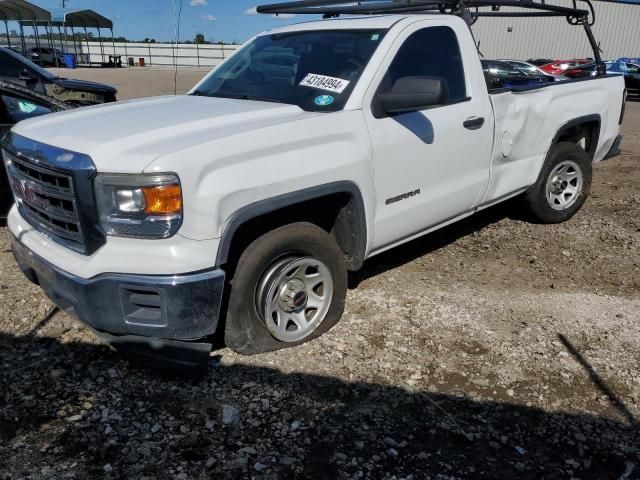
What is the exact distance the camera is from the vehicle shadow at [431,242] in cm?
477

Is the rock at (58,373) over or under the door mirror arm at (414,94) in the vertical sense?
under

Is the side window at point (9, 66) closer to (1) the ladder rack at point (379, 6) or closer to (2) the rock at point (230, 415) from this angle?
(1) the ladder rack at point (379, 6)

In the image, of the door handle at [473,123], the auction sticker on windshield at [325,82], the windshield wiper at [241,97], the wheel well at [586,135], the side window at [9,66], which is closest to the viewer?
the auction sticker on windshield at [325,82]

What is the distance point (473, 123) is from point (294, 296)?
1.91m

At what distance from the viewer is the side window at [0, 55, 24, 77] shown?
30.0ft

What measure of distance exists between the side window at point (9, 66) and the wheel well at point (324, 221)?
779 centimetres

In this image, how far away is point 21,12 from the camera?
32281 millimetres

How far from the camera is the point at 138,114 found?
335 cm

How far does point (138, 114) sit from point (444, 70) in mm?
2187

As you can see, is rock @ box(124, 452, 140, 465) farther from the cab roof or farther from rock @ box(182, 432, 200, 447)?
the cab roof

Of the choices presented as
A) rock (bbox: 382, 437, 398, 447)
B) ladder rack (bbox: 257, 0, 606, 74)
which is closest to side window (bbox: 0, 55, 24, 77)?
ladder rack (bbox: 257, 0, 606, 74)

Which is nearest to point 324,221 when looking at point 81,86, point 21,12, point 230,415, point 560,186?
point 230,415

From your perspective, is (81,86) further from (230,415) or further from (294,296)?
(230,415)

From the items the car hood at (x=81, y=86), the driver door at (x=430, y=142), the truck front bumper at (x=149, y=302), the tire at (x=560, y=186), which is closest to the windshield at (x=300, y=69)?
the driver door at (x=430, y=142)
